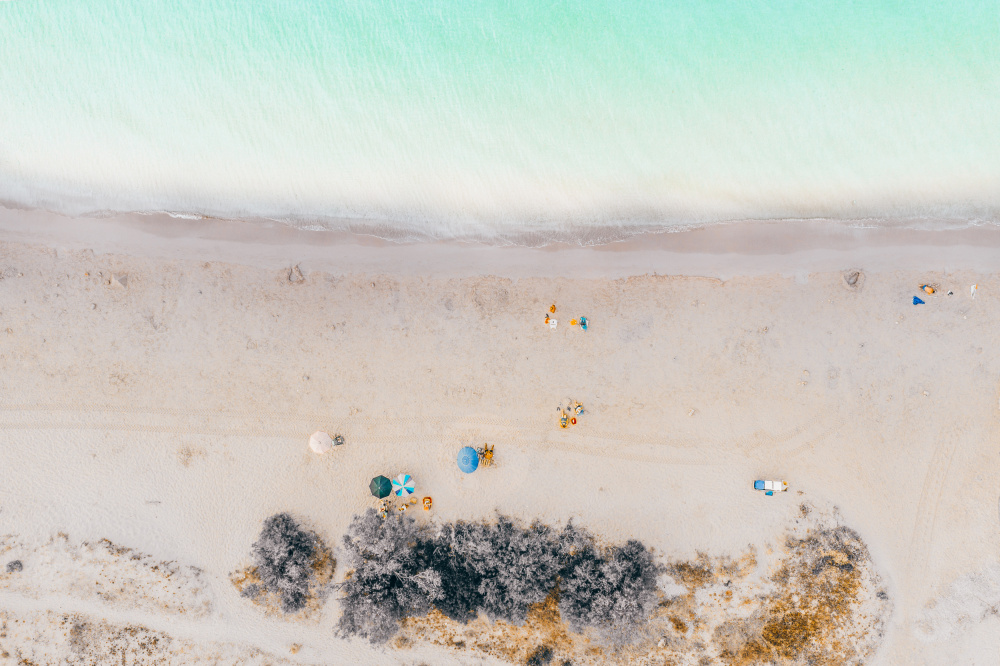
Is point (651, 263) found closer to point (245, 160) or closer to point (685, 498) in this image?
point (685, 498)

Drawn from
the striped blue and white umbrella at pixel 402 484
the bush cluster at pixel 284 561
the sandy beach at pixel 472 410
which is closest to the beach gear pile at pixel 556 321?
the sandy beach at pixel 472 410

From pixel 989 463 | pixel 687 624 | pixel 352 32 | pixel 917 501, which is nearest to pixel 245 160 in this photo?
pixel 352 32

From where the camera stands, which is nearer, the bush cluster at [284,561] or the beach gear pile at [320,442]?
the bush cluster at [284,561]

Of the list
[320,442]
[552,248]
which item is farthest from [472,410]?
[552,248]

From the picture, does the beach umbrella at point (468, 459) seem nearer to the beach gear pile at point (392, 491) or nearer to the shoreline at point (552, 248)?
the beach gear pile at point (392, 491)

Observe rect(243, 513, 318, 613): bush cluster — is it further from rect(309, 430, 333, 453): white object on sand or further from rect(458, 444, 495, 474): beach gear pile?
rect(458, 444, 495, 474): beach gear pile

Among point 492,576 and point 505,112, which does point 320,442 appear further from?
point 505,112
